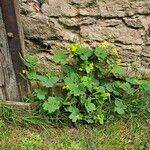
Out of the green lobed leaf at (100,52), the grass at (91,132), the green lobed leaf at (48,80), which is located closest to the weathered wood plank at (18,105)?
the grass at (91,132)

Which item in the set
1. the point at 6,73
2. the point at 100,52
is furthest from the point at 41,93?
the point at 100,52

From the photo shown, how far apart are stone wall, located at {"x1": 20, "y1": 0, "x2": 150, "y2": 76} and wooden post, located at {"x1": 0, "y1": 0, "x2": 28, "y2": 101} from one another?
15cm

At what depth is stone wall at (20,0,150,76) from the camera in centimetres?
360

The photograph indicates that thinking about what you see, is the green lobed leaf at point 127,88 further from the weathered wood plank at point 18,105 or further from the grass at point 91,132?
the weathered wood plank at point 18,105

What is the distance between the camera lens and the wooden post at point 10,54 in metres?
3.50

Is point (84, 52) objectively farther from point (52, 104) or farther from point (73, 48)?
point (52, 104)

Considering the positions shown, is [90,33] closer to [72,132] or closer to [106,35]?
[106,35]

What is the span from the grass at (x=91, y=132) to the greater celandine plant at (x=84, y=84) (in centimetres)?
10

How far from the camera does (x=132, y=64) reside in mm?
3855

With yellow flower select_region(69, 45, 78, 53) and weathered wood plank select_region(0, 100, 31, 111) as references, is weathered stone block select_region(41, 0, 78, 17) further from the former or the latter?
weathered wood plank select_region(0, 100, 31, 111)

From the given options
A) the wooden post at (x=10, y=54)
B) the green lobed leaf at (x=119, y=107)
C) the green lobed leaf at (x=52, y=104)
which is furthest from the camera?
the green lobed leaf at (x=119, y=107)

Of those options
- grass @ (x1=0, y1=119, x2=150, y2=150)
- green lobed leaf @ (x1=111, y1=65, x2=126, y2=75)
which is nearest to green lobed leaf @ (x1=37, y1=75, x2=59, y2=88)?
grass @ (x1=0, y1=119, x2=150, y2=150)

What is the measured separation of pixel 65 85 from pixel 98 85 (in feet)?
0.99

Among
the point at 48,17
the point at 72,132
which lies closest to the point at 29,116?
the point at 72,132
